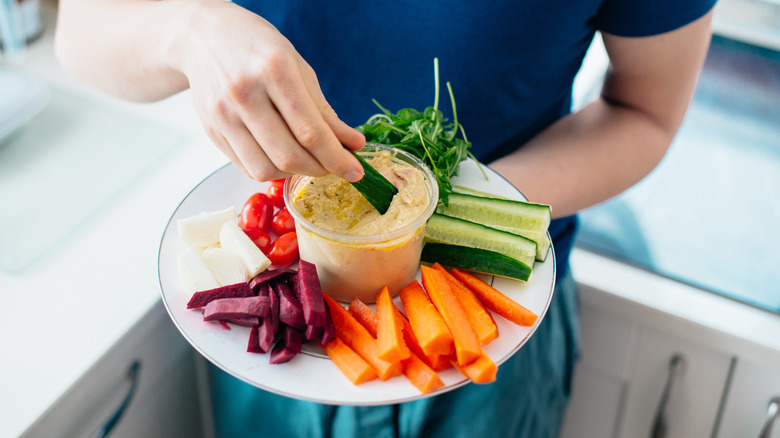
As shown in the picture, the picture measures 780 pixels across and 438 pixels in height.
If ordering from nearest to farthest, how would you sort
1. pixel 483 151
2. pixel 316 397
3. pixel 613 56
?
pixel 316 397
pixel 613 56
pixel 483 151

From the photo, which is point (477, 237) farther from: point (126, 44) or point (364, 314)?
point (126, 44)

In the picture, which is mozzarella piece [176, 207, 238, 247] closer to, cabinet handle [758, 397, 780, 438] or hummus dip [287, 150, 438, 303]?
hummus dip [287, 150, 438, 303]

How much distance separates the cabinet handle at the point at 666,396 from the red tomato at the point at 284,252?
106 cm

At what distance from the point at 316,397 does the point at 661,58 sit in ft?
2.60

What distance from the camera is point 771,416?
141 cm

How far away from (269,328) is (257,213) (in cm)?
25

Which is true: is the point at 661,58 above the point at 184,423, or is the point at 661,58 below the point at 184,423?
above

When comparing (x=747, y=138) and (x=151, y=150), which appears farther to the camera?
(x=747, y=138)

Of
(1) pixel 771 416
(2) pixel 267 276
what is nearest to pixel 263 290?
(2) pixel 267 276

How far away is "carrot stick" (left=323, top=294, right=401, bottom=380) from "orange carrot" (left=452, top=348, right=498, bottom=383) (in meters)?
0.08

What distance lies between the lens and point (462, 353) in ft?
2.52

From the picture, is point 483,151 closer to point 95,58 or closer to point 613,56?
point 613,56

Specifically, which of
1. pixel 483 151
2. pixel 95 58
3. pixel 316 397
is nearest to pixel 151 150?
pixel 95 58

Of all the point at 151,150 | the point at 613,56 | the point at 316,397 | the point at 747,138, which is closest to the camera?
the point at 316,397
